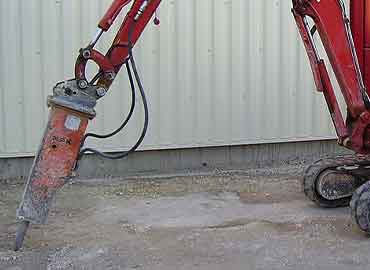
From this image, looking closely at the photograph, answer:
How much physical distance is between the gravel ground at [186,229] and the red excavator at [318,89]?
29cm

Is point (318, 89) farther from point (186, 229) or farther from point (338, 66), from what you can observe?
point (186, 229)

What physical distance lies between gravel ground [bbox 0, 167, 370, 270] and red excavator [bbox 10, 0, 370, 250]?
0.29 metres

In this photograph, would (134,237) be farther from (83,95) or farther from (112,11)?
(112,11)

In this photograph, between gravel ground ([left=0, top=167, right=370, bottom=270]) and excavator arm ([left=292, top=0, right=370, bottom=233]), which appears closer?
gravel ground ([left=0, top=167, right=370, bottom=270])

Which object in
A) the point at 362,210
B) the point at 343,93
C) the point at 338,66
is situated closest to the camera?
the point at 362,210

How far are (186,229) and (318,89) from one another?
Result: 157cm

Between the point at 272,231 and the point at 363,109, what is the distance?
1222 mm

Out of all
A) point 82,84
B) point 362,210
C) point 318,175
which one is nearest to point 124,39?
point 82,84

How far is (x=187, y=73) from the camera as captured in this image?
8.21 meters

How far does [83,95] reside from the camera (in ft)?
16.6

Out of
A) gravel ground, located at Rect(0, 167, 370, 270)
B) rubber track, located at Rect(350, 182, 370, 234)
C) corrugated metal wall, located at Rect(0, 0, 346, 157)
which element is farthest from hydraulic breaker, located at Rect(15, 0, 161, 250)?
corrugated metal wall, located at Rect(0, 0, 346, 157)

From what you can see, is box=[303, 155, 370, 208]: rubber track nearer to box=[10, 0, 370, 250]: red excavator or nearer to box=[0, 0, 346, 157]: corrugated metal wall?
box=[10, 0, 370, 250]: red excavator

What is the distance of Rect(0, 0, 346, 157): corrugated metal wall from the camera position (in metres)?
7.73

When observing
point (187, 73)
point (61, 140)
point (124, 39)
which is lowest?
point (61, 140)
